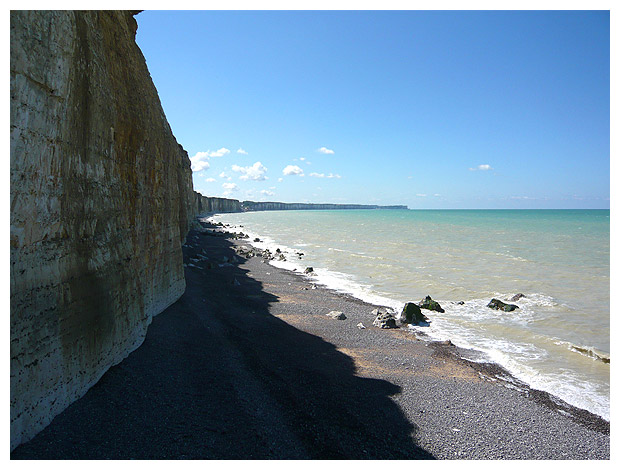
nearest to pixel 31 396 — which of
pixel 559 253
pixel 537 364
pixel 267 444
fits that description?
pixel 267 444

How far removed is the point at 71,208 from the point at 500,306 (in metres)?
16.3

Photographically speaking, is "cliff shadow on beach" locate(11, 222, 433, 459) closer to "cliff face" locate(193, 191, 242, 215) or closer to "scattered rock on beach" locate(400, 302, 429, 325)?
"scattered rock on beach" locate(400, 302, 429, 325)

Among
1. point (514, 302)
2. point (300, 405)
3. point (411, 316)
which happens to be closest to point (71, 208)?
point (300, 405)

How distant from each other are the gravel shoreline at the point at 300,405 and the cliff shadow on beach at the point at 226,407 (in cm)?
2

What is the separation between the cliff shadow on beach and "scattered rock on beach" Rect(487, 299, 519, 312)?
9356mm

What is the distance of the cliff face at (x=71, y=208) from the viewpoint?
4.46 metres

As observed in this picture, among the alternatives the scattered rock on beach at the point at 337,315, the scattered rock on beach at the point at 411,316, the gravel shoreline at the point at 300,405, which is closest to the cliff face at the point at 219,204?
the scattered rock on beach at the point at 337,315

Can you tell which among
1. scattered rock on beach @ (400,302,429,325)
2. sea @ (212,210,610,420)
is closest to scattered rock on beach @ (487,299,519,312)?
sea @ (212,210,610,420)

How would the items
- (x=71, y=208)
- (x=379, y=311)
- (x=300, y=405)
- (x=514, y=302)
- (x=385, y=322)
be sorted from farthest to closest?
(x=514, y=302) → (x=379, y=311) → (x=385, y=322) → (x=300, y=405) → (x=71, y=208)

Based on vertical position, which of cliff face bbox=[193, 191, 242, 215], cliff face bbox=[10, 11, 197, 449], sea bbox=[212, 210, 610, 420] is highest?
cliff face bbox=[193, 191, 242, 215]

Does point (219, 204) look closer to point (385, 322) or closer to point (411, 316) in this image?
point (411, 316)

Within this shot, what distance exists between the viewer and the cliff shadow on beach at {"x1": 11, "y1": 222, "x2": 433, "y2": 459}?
506 centimetres

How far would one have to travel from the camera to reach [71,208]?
5.47 meters

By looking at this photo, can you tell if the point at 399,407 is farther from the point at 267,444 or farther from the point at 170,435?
the point at 170,435
